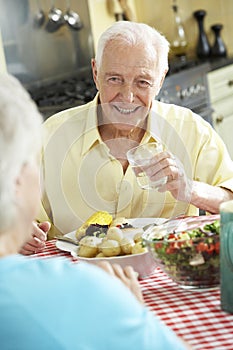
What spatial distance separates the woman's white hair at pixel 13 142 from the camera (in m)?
1.24

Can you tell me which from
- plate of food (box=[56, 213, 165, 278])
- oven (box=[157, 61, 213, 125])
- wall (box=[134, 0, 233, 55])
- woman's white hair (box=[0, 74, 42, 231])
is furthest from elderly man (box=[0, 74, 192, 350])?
wall (box=[134, 0, 233, 55])

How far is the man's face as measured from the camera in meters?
2.52

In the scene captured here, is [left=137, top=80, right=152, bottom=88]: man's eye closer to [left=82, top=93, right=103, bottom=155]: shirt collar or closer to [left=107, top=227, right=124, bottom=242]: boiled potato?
[left=82, top=93, right=103, bottom=155]: shirt collar

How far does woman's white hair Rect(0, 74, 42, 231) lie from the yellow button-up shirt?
1.20 metres

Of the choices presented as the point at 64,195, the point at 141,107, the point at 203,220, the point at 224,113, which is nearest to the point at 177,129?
the point at 141,107

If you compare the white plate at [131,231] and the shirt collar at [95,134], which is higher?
the shirt collar at [95,134]

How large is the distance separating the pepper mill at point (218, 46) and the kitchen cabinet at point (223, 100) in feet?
0.75

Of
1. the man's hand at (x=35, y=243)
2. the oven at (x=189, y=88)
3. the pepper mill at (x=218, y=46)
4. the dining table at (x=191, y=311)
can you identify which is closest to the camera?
the dining table at (x=191, y=311)

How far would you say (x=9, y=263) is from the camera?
1.28 metres

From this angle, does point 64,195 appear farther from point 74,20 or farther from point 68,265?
point 74,20

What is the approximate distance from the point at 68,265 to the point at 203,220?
2.61 ft

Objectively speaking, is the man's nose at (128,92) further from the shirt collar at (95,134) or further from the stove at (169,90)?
the stove at (169,90)

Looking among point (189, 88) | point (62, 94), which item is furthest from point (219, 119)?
point (62, 94)

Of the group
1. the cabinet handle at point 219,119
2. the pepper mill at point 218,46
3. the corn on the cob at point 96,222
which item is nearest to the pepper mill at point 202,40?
the pepper mill at point 218,46
